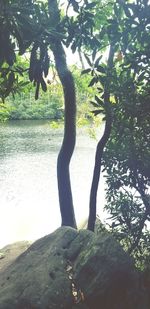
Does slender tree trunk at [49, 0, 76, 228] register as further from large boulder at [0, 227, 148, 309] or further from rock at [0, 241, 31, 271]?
large boulder at [0, 227, 148, 309]

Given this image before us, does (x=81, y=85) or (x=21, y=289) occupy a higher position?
(x=81, y=85)

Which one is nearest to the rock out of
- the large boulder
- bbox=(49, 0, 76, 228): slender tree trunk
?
bbox=(49, 0, 76, 228): slender tree trunk

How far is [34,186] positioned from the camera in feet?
93.2

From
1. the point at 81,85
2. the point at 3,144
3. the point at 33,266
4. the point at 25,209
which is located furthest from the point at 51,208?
the point at 3,144

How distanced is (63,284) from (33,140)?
45502mm

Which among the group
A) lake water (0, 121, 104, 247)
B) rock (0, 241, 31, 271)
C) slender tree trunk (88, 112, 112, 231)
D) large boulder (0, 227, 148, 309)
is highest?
slender tree trunk (88, 112, 112, 231)

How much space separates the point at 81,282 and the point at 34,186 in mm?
20981

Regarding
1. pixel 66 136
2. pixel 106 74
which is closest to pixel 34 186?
pixel 66 136

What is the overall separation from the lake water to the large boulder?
232 inches

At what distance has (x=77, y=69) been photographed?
42.8 ft

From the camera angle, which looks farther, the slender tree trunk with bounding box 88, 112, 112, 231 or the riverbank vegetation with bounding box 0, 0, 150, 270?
the slender tree trunk with bounding box 88, 112, 112, 231

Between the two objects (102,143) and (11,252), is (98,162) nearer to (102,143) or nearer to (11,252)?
(102,143)

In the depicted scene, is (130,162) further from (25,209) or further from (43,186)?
(43,186)

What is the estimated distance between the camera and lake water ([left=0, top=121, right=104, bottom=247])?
19011 millimetres
